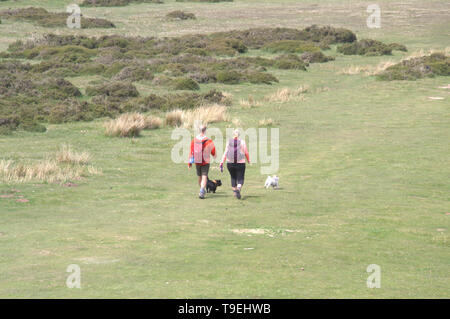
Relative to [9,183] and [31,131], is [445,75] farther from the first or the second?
[9,183]

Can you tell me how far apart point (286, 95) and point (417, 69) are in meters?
12.0

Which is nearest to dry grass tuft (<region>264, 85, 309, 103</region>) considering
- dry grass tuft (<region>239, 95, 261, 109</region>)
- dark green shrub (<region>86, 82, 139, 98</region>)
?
dry grass tuft (<region>239, 95, 261, 109</region>)

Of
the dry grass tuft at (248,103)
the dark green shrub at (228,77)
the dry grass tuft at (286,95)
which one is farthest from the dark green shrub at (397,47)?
the dry grass tuft at (248,103)

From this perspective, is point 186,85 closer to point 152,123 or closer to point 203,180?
point 152,123

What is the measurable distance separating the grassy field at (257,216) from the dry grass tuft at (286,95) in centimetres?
143

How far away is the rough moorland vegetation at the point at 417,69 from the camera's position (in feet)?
149

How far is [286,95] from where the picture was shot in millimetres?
39750

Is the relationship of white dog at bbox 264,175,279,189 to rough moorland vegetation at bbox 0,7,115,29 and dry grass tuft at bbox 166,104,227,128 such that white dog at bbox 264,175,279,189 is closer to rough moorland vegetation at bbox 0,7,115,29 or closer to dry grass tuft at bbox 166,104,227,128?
dry grass tuft at bbox 166,104,227,128

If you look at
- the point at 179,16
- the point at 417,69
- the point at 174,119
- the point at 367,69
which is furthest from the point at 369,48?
the point at 174,119

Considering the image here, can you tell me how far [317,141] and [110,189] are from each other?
11.8 metres

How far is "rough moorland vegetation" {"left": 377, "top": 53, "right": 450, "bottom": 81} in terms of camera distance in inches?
1794

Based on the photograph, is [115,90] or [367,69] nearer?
[115,90]

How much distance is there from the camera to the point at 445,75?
156ft

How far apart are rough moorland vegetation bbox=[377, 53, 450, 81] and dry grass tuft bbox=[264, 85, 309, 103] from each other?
6.95 m
